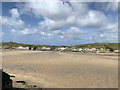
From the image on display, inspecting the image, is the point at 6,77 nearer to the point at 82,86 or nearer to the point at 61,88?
the point at 61,88

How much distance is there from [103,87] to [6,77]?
24.3 feet

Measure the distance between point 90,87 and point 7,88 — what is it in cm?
619

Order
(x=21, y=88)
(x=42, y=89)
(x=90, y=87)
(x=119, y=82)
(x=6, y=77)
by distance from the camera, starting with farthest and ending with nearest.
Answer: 1. (x=119, y=82)
2. (x=90, y=87)
3. (x=42, y=89)
4. (x=21, y=88)
5. (x=6, y=77)

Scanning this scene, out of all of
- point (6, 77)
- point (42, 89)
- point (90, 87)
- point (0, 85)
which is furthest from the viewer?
point (90, 87)

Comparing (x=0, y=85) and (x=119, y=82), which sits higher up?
(x=0, y=85)

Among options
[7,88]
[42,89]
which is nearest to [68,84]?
[42,89]

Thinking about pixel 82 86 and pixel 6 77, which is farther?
pixel 82 86

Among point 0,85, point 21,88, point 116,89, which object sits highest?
point 0,85

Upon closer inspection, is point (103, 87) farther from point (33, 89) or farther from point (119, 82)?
point (33, 89)

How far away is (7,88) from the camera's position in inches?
248

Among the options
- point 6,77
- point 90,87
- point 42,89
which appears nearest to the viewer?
point 6,77

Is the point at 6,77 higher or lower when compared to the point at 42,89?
higher

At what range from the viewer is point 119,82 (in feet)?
30.7

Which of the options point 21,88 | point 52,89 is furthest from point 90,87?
point 21,88
